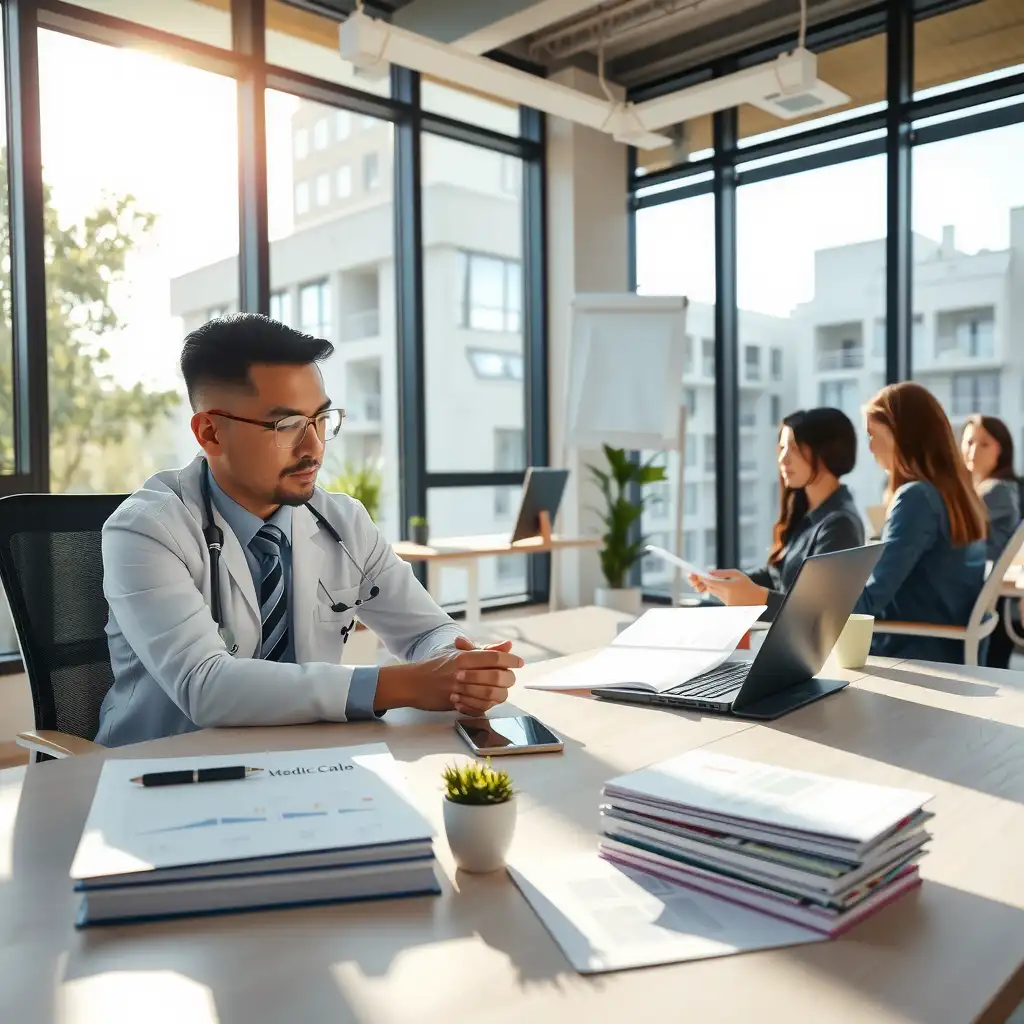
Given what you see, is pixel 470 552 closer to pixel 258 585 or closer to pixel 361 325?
pixel 361 325

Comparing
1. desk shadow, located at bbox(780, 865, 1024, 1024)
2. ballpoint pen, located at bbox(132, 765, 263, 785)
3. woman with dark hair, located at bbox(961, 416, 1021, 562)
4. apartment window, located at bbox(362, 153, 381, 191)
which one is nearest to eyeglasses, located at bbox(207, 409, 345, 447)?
ballpoint pen, located at bbox(132, 765, 263, 785)

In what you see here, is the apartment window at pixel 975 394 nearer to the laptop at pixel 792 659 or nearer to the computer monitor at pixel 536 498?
the computer monitor at pixel 536 498

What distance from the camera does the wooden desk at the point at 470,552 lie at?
4.80 metres

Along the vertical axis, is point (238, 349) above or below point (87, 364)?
below

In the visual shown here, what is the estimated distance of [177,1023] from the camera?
0.65 metres

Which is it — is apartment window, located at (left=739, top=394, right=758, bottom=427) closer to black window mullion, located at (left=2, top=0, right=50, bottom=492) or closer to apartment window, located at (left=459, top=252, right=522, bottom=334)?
apartment window, located at (left=459, top=252, right=522, bottom=334)

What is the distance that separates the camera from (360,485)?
205 inches

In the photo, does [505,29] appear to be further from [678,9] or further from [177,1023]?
[177,1023]

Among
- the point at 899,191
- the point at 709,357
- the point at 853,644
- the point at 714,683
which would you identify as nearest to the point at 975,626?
the point at 853,644

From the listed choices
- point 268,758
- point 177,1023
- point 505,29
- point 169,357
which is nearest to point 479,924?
point 177,1023

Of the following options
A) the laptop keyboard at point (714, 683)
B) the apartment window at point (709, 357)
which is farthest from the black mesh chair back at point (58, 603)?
the apartment window at point (709, 357)

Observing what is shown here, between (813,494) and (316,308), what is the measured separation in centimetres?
344

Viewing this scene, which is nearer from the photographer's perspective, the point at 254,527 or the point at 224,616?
the point at 224,616

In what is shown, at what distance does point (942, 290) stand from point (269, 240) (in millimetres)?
3759
